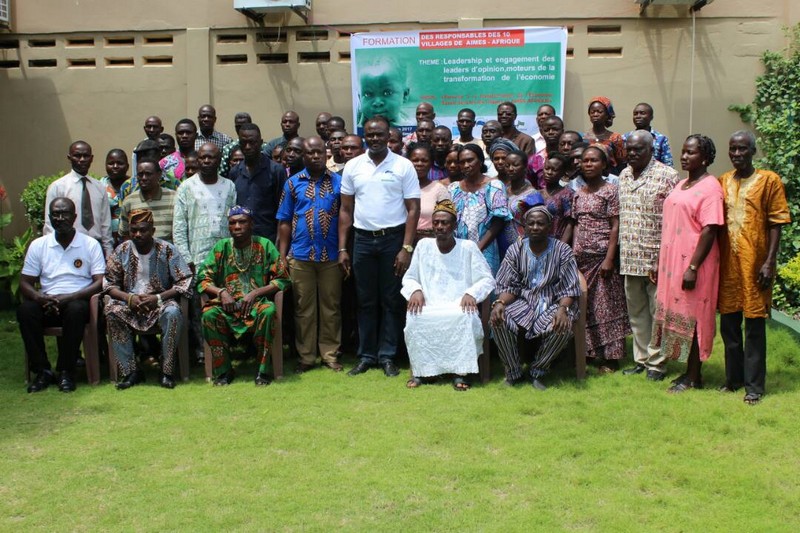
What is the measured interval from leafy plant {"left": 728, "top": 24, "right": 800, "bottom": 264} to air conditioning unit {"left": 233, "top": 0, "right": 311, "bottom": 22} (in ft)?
17.0

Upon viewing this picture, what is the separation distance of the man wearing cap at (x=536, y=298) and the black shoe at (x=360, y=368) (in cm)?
121

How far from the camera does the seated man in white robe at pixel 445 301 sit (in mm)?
6355

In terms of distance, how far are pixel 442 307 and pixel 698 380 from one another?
1.99 metres

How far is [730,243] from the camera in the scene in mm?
5801

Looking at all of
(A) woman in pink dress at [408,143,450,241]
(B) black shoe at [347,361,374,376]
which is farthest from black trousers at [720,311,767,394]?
(B) black shoe at [347,361,374,376]

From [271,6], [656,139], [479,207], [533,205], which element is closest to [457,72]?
[271,6]

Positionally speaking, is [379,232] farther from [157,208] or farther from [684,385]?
[684,385]

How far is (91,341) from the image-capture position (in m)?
6.77

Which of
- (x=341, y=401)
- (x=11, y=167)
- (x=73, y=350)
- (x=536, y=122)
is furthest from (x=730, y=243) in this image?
(x=11, y=167)

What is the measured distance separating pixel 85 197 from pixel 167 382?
1953 millimetres

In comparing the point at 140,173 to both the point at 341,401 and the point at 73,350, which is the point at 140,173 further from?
the point at 341,401

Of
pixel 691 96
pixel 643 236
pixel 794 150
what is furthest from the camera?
pixel 691 96

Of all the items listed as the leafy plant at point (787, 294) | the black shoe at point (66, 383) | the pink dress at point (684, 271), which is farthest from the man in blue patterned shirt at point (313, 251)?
the leafy plant at point (787, 294)

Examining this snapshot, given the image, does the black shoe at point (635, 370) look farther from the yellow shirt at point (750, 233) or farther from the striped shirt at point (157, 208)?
the striped shirt at point (157, 208)
